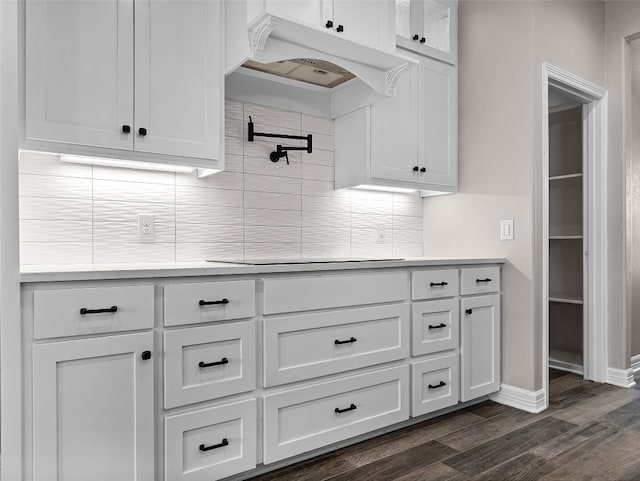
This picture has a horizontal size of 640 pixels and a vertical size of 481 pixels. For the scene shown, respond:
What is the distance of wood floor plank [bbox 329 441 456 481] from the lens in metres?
1.97

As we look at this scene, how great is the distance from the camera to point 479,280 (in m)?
2.77

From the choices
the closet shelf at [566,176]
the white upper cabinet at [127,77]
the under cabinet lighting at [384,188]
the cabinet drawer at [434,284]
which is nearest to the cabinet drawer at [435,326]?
the cabinet drawer at [434,284]

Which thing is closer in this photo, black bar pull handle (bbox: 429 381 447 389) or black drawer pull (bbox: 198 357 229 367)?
black drawer pull (bbox: 198 357 229 367)

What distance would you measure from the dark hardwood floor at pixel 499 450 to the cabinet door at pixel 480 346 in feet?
0.49

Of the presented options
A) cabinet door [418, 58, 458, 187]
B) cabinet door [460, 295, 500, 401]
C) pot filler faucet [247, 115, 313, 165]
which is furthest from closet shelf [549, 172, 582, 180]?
pot filler faucet [247, 115, 313, 165]

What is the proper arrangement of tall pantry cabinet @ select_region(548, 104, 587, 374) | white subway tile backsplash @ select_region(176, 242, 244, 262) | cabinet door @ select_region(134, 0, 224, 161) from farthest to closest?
tall pantry cabinet @ select_region(548, 104, 587, 374) → white subway tile backsplash @ select_region(176, 242, 244, 262) → cabinet door @ select_region(134, 0, 224, 161)

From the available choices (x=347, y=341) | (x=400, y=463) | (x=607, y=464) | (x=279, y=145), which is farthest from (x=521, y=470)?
(x=279, y=145)

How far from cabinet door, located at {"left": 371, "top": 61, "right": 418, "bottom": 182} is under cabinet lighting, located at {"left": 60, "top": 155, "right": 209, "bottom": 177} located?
1012 millimetres

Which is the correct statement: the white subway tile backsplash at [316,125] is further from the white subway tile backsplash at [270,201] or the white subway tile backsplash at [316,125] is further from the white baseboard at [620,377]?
the white baseboard at [620,377]

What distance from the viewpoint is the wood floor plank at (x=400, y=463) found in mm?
1969

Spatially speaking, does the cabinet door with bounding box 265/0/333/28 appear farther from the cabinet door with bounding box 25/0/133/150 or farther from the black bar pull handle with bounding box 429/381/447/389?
the black bar pull handle with bounding box 429/381/447/389

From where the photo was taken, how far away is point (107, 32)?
1.88m

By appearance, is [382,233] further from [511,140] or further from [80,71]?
[80,71]

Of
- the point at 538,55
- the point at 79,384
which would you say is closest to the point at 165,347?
the point at 79,384
